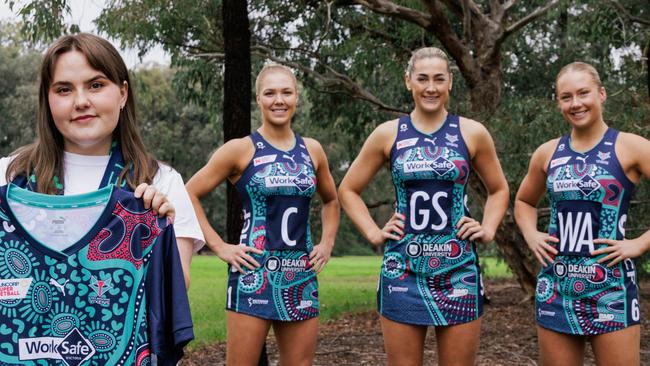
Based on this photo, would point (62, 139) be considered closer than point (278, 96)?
Yes

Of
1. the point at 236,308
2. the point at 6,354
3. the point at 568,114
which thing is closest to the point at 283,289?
the point at 236,308

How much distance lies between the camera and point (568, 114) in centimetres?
465

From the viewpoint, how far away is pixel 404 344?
4578 millimetres

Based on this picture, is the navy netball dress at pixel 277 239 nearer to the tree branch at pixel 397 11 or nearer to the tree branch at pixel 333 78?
the tree branch at pixel 397 11

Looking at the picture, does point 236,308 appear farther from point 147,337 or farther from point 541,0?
point 541,0

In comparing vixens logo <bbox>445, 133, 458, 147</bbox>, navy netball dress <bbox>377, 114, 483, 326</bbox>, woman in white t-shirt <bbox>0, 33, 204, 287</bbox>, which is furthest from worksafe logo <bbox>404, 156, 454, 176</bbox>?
woman in white t-shirt <bbox>0, 33, 204, 287</bbox>

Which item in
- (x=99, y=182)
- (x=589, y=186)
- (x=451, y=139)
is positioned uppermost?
(x=451, y=139)

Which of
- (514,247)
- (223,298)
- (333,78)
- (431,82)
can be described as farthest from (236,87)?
(223,298)

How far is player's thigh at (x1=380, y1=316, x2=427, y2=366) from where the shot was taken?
4.57 m

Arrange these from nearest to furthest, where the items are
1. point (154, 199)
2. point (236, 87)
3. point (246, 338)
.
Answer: point (154, 199), point (246, 338), point (236, 87)

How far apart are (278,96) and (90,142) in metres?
2.12

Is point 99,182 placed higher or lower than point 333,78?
lower

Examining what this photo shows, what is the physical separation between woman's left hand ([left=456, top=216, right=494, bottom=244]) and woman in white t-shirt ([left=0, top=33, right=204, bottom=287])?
202cm

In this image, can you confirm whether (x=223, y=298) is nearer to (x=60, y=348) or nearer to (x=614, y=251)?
(x=614, y=251)
